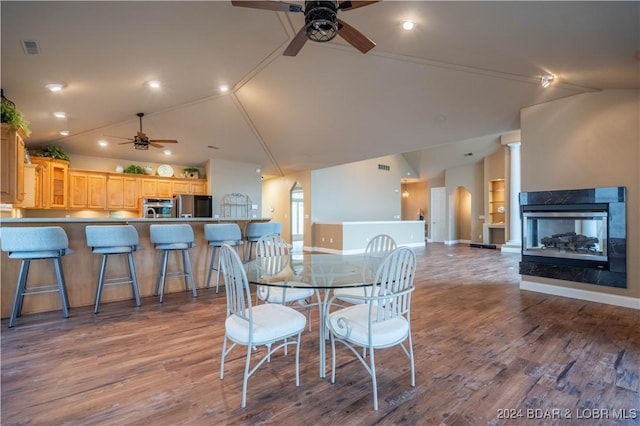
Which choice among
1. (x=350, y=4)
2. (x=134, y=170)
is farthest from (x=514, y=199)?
(x=134, y=170)

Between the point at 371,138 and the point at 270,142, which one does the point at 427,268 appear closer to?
the point at 371,138

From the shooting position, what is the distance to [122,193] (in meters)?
7.10

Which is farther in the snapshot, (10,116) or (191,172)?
(191,172)

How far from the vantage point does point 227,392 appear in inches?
77.3

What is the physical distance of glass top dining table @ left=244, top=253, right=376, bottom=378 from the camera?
6.64 ft

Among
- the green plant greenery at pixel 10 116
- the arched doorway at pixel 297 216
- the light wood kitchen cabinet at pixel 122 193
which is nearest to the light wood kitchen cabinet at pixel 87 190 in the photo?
the light wood kitchen cabinet at pixel 122 193

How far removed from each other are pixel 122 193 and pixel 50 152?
146 cm

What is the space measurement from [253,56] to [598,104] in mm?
4314

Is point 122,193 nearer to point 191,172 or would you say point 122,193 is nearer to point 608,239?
point 191,172

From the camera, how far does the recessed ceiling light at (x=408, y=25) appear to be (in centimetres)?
282

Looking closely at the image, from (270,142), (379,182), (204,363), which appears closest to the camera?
(204,363)

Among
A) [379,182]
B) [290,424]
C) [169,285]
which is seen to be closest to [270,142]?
[169,285]

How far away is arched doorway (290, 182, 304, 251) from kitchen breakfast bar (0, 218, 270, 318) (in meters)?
5.69

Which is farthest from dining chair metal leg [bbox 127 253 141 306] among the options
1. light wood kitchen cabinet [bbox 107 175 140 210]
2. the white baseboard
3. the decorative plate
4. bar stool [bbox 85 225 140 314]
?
the white baseboard
